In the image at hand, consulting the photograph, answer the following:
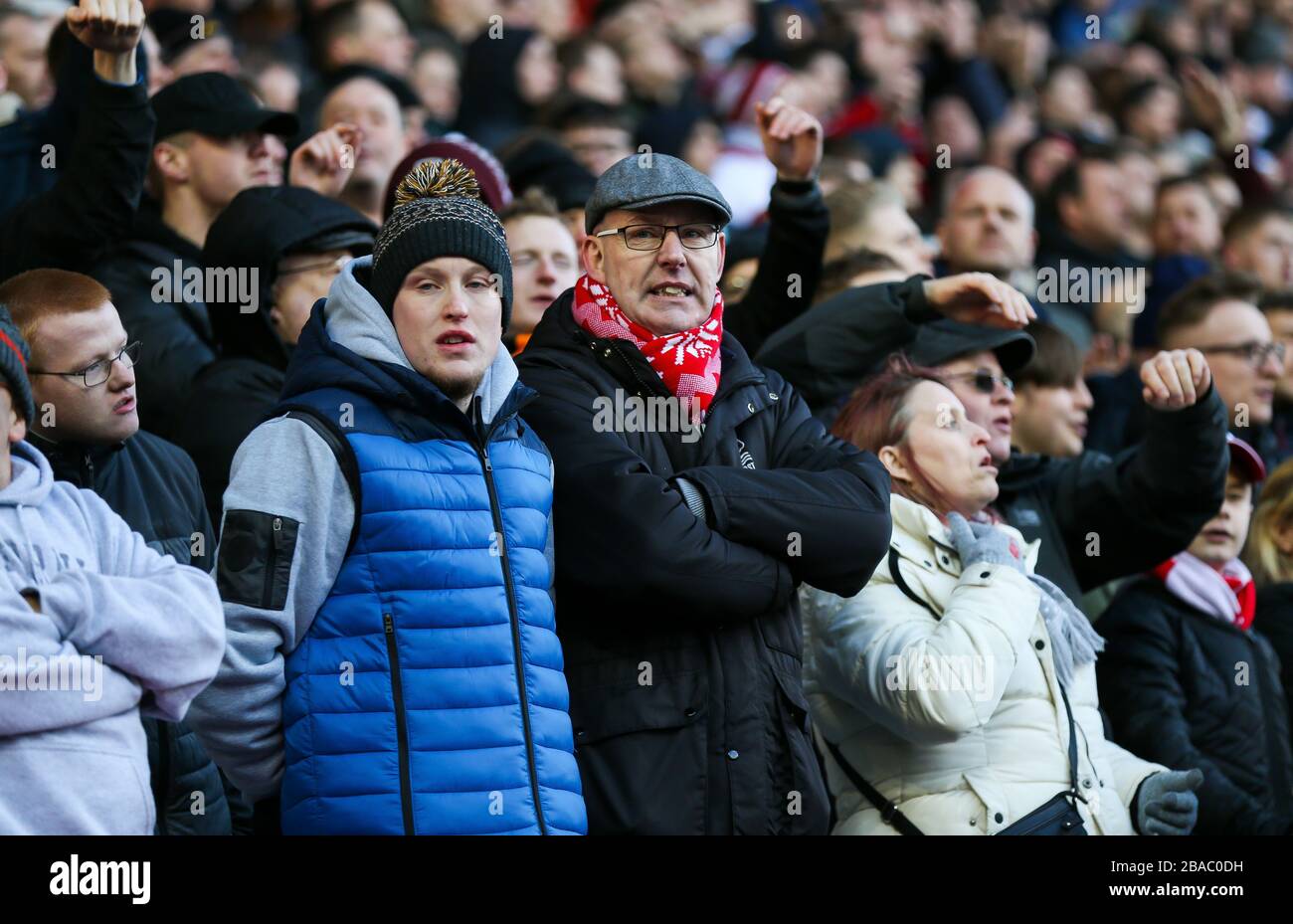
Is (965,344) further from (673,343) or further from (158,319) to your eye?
(158,319)

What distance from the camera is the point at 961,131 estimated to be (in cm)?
1390

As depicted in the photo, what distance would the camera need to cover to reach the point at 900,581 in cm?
539

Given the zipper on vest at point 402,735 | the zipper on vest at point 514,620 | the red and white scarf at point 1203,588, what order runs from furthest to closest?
the red and white scarf at point 1203,588 → the zipper on vest at point 514,620 → the zipper on vest at point 402,735

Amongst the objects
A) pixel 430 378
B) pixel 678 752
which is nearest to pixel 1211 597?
pixel 678 752

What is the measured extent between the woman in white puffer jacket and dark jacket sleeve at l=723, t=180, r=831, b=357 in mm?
799

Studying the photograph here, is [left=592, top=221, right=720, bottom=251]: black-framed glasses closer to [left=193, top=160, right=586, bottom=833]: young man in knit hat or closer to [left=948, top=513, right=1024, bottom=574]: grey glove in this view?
[left=193, top=160, right=586, bottom=833]: young man in knit hat

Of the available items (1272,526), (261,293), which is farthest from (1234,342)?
(261,293)

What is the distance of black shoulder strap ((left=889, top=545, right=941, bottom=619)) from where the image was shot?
5355 mm

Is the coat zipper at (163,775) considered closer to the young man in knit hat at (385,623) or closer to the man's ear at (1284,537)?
the young man in knit hat at (385,623)

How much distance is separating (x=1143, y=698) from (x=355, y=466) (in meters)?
3.05

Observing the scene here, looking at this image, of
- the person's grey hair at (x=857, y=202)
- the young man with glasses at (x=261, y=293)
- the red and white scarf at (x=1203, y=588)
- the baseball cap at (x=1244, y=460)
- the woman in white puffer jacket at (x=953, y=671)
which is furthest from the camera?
A: the person's grey hair at (x=857, y=202)

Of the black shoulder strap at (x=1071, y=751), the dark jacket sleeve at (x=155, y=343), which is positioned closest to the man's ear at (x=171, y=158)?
the dark jacket sleeve at (x=155, y=343)

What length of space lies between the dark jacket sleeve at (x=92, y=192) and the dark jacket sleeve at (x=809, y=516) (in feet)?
7.10

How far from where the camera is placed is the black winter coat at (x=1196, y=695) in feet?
20.7
